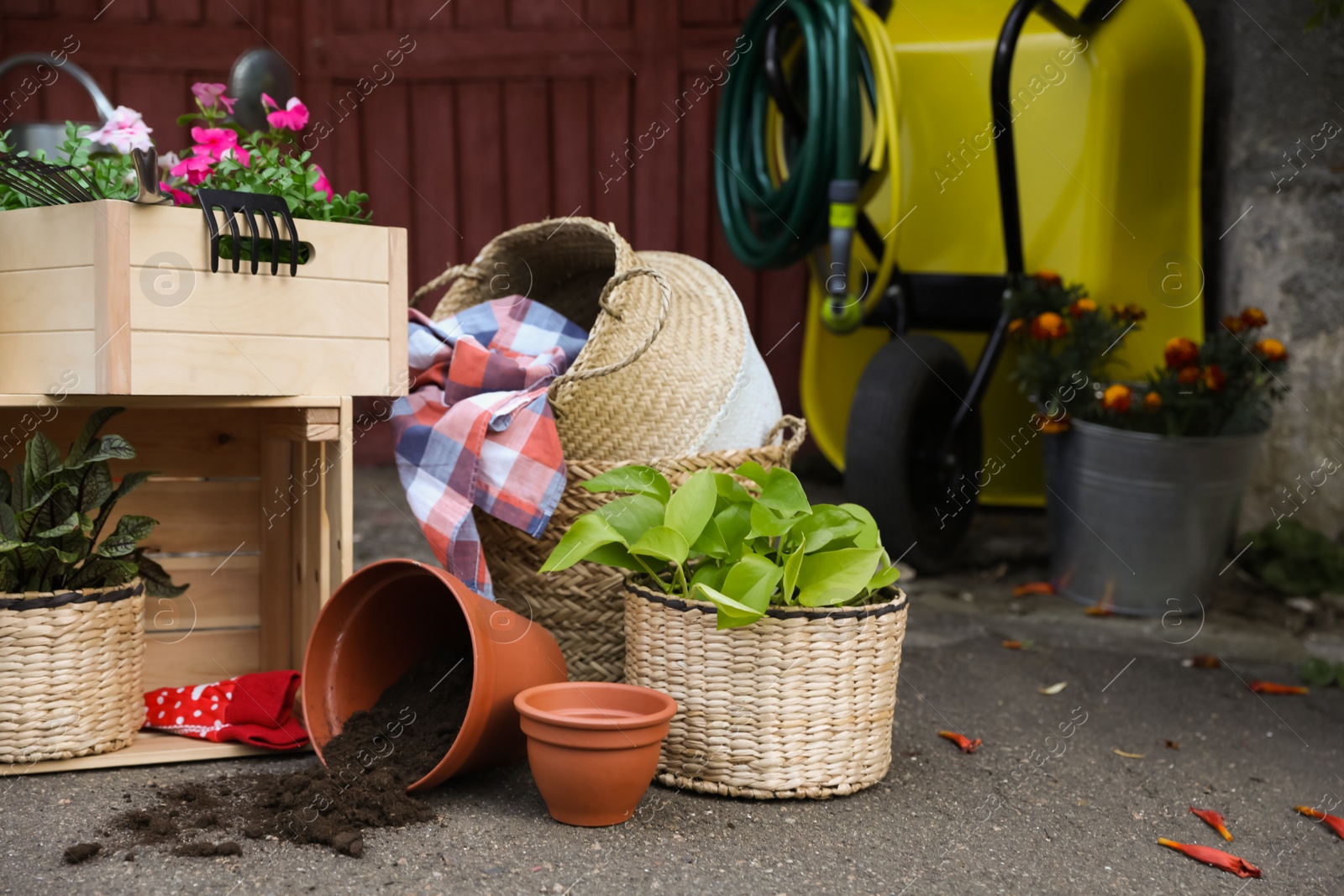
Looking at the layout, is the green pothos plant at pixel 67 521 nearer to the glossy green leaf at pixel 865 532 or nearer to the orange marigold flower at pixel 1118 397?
the glossy green leaf at pixel 865 532

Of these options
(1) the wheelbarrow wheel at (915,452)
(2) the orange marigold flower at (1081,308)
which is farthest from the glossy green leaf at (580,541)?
(2) the orange marigold flower at (1081,308)

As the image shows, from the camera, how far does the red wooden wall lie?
3.72 meters

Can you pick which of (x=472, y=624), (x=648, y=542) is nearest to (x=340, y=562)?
(x=472, y=624)

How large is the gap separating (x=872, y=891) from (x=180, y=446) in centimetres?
131

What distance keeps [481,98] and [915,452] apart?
80.4 inches

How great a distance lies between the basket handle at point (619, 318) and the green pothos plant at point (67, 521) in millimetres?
640

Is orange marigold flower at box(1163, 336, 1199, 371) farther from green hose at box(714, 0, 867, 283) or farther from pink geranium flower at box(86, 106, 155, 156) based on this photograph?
pink geranium flower at box(86, 106, 155, 156)

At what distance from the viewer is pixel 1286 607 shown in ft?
8.85

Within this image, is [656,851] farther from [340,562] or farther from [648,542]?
[340,562]

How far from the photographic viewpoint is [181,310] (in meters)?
1.51

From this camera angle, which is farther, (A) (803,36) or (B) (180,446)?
(A) (803,36)

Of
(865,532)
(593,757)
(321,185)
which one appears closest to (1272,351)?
(865,532)

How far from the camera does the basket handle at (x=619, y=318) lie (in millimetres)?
1751

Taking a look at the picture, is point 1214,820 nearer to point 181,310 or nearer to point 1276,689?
point 1276,689
